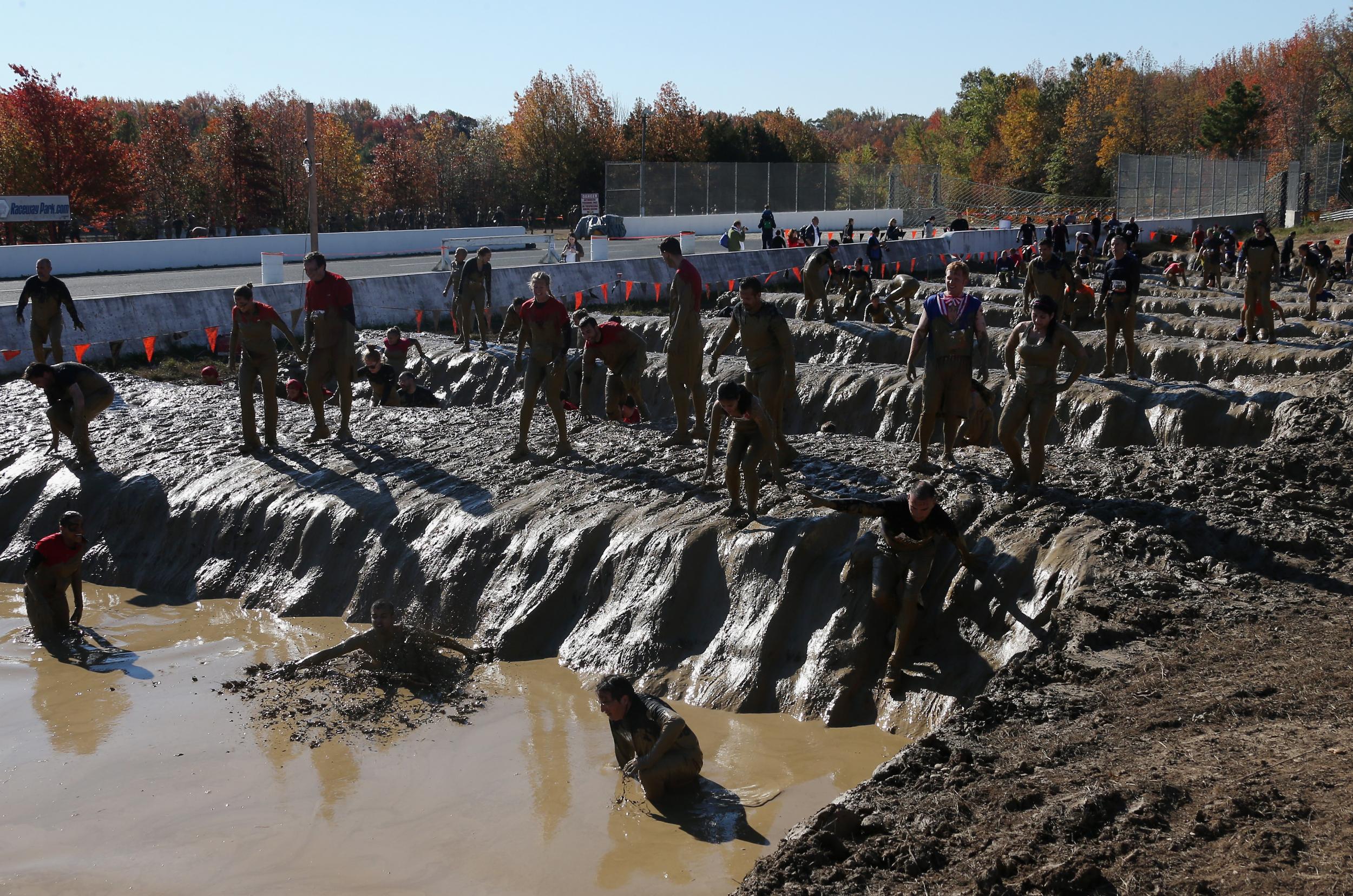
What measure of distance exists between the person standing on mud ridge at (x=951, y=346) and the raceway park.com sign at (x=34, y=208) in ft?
113

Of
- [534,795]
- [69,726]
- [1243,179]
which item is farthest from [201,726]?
[1243,179]

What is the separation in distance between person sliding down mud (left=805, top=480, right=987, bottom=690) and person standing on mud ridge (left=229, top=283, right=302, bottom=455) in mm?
6598

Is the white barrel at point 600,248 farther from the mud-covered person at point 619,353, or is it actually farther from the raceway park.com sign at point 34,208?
the mud-covered person at point 619,353

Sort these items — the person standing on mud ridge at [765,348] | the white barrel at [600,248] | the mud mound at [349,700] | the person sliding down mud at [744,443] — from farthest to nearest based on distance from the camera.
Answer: the white barrel at [600,248]
the person standing on mud ridge at [765,348]
the person sliding down mud at [744,443]
the mud mound at [349,700]

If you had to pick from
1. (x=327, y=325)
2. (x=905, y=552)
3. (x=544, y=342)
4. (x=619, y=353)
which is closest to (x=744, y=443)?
(x=905, y=552)

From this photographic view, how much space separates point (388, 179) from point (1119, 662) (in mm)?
56882

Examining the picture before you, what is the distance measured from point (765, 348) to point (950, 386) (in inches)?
62.1

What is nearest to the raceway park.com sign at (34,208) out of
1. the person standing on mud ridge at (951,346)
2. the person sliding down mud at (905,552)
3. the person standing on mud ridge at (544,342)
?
the person standing on mud ridge at (544,342)

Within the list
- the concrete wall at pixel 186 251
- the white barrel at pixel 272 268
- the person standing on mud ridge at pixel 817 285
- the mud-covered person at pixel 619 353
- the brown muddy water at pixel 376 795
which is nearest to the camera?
the brown muddy water at pixel 376 795

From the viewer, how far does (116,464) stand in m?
13.4

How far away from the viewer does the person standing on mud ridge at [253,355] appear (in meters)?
12.1

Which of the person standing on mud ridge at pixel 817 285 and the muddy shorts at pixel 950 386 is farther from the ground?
the person standing on mud ridge at pixel 817 285

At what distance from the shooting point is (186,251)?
3359 centimetres

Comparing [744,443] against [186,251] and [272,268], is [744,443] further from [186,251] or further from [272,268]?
[186,251]
